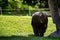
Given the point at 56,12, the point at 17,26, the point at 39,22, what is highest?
the point at 56,12

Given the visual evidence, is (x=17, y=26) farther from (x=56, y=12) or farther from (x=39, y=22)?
(x=56, y=12)

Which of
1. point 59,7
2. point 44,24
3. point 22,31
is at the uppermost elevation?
point 59,7

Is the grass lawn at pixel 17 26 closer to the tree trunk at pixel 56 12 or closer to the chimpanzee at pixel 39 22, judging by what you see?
the chimpanzee at pixel 39 22

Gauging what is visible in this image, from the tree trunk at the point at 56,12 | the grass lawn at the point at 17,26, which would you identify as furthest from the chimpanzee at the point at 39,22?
the grass lawn at the point at 17,26

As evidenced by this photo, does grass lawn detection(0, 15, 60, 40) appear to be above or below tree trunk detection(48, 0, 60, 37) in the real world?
Result: below

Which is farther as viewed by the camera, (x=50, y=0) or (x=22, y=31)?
(x=22, y=31)

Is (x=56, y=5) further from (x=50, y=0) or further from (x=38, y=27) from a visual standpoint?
(x=38, y=27)

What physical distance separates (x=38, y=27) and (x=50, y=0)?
87.7 inches

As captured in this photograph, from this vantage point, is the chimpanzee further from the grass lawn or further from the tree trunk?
the grass lawn

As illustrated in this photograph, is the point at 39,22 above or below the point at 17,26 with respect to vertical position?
above

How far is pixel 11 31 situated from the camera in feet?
69.3

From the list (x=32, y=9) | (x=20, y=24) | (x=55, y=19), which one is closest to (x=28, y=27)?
(x=20, y=24)

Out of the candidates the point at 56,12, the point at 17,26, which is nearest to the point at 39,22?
the point at 56,12

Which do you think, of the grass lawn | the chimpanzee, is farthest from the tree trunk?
the grass lawn
